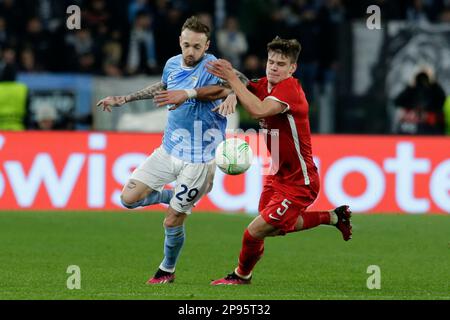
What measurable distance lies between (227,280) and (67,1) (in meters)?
11.7

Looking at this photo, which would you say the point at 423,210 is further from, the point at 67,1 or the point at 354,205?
the point at 67,1

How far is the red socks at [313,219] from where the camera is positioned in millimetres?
9953

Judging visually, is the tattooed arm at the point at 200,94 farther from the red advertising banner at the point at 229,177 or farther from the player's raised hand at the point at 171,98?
the red advertising banner at the point at 229,177

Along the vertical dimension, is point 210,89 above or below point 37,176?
above

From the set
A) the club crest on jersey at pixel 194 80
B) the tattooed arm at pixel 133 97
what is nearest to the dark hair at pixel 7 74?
the tattooed arm at pixel 133 97

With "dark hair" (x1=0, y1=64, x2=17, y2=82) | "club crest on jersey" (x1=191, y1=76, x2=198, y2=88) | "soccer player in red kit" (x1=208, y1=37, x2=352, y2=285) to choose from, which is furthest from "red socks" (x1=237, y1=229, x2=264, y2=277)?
"dark hair" (x1=0, y1=64, x2=17, y2=82)

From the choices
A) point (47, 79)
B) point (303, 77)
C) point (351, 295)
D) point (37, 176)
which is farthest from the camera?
point (303, 77)

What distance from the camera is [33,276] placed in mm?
10109

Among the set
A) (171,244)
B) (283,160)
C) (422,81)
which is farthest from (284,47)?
(422,81)

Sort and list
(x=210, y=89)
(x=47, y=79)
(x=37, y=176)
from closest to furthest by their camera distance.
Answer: (x=210, y=89) < (x=37, y=176) < (x=47, y=79)

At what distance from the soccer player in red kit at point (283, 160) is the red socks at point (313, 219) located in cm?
14

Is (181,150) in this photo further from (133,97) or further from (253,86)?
(253,86)

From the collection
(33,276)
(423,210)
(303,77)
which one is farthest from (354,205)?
(33,276)

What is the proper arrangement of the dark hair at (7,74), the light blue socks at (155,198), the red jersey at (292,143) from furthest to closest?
the dark hair at (7,74)
the light blue socks at (155,198)
the red jersey at (292,143)
